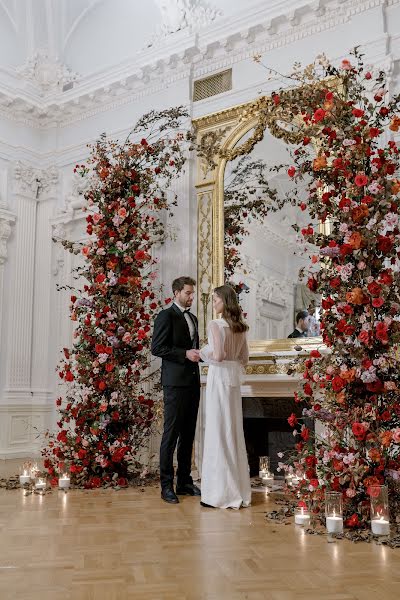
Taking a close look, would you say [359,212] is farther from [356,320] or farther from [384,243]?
[356,320]

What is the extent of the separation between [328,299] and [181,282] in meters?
1.43

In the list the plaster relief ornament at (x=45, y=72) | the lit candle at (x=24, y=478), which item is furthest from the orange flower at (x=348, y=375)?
the plaster relief ornament at (x=45, y=72)

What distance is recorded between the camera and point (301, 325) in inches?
240

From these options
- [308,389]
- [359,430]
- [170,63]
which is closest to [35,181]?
[170,63]

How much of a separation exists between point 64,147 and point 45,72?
3.57ft

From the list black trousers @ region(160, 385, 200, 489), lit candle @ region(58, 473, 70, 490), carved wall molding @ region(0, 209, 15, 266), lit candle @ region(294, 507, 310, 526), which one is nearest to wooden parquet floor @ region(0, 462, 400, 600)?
lit candle @ region(294, 507, 310, 526)

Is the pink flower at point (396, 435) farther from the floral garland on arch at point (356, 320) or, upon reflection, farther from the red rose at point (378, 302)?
the red rose at point (378, 302)

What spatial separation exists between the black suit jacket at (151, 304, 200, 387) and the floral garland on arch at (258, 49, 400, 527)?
3.85ft

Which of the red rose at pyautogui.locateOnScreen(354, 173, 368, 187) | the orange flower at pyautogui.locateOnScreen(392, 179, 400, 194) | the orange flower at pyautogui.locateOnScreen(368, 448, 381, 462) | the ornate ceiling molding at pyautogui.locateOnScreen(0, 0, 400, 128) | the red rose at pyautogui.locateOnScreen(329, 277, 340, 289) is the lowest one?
the orange flower at pyautogui.locateOnScreen(368, 448, 381, 462)

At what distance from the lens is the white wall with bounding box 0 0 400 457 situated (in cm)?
700

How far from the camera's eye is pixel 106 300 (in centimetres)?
621

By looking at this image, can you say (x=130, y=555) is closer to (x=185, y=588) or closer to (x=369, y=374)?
(x=185, y=588)

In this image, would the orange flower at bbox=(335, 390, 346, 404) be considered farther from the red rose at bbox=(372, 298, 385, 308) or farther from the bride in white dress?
the bride in white dress

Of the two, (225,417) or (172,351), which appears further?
(172,351)
